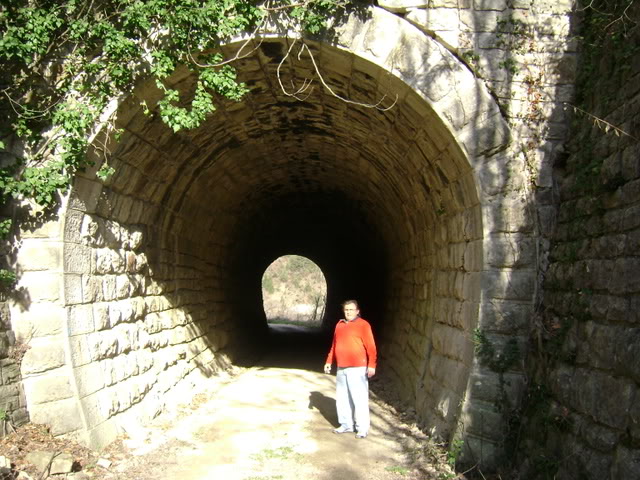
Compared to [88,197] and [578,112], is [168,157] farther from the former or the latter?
[578,112]

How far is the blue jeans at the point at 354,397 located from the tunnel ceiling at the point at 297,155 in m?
2.02

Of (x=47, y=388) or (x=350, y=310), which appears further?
(x=350, y=310)

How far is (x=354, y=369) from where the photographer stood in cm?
603

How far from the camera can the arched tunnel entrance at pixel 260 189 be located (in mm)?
5027

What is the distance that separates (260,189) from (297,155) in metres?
1.82

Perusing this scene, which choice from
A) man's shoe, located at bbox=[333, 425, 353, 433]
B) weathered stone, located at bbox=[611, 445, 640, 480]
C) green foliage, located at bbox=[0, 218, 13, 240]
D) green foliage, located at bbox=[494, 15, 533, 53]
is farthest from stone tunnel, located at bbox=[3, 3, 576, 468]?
weathered stone, located at bbox=[611, 445, 640, 480]

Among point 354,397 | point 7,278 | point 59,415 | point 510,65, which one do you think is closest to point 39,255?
point 7,278

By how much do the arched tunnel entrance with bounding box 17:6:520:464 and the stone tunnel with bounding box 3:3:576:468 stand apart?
0.02 metres

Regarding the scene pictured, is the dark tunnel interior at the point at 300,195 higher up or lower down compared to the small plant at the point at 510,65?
lower down

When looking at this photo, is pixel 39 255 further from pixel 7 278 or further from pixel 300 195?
pixel 300 195

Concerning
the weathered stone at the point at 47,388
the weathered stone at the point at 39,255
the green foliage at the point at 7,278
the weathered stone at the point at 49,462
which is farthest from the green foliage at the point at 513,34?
the weathered stone at the point at 49,462

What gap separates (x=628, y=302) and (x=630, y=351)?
321mm

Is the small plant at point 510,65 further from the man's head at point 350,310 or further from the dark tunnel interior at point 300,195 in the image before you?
the man's head at point 350,310

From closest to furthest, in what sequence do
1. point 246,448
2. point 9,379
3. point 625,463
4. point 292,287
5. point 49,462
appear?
point 625,463, point 49,462, point 9,379, point 246,448, point 292,287
